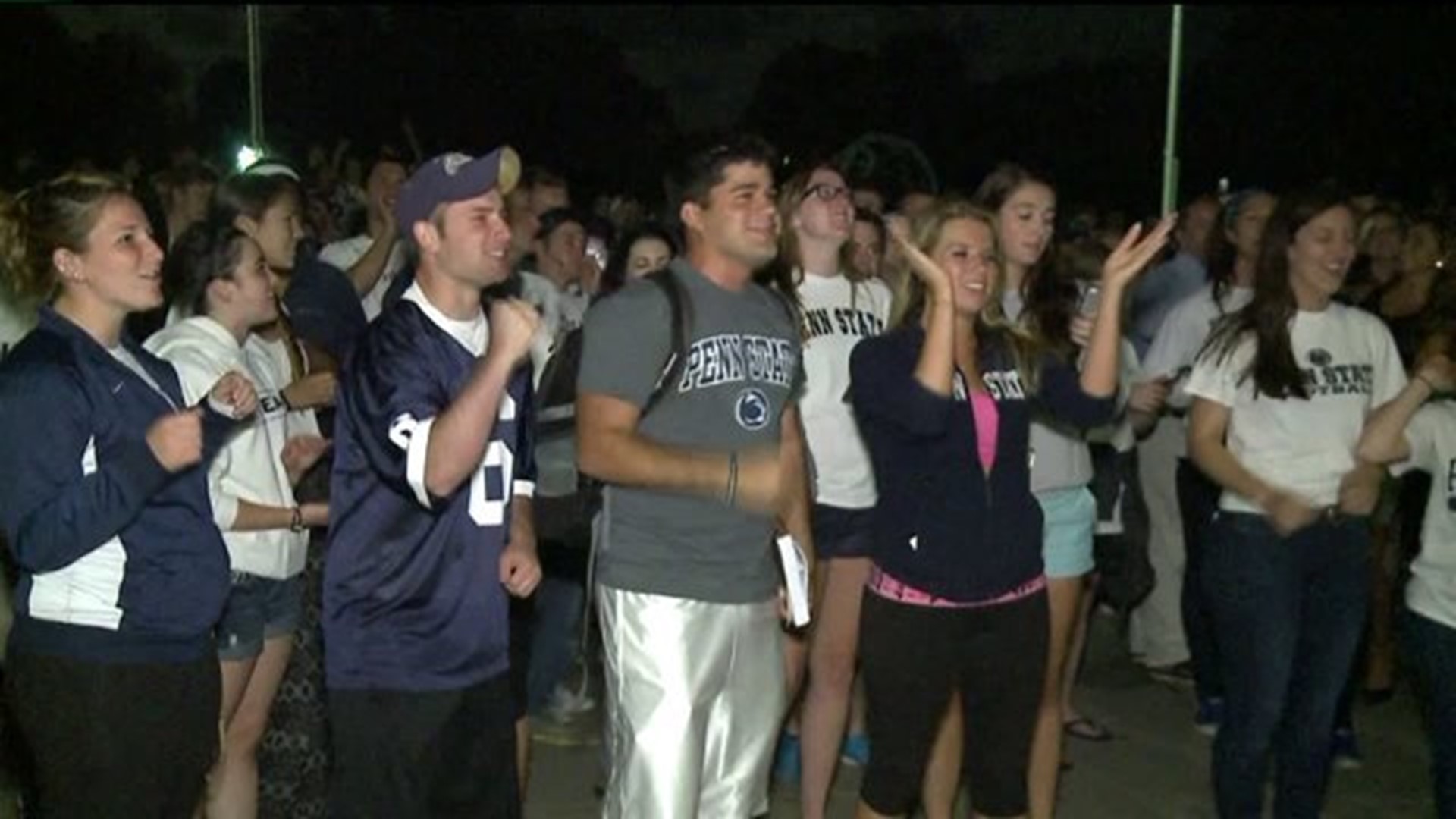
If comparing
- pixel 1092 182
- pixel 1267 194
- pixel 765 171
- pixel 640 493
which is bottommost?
pixel 640 493

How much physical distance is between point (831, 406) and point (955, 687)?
1.54 metres

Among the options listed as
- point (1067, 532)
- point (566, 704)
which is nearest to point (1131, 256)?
point (1067, 532)

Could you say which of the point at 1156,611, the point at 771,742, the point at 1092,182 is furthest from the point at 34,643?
the point at 1092,182

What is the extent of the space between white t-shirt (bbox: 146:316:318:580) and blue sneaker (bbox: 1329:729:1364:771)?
15.0 feet

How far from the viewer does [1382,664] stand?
9.14 metres

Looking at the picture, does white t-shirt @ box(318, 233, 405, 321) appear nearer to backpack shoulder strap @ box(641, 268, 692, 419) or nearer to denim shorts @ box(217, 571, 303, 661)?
denim shorts @ box(217, 571, 303, 661)

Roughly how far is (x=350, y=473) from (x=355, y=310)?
2016 millimetres

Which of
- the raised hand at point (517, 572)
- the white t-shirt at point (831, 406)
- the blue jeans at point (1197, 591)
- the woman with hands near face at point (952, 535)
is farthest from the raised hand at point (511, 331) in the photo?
the blue jeans at point (1197, 591)

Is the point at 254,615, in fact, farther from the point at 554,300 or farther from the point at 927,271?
the point at 554,300

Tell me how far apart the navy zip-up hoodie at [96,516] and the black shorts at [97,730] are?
39 millimetres

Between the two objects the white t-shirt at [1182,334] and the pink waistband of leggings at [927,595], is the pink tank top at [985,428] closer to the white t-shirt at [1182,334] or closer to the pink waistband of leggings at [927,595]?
the pink waistband of leggings at [927,595]

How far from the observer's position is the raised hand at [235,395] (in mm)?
5086

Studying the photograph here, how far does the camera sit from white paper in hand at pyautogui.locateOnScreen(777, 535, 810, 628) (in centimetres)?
530

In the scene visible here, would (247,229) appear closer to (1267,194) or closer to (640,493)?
(640,493)
